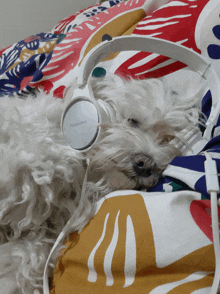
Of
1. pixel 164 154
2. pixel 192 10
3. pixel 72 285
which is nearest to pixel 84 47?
pixel 192 10

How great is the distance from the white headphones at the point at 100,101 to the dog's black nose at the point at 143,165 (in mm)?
125

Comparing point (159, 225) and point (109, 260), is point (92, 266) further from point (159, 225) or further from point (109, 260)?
point (159, 225)

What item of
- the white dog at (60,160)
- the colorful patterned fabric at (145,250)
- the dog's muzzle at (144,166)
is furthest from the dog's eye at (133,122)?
the colorful patterned fabric at (145,250)

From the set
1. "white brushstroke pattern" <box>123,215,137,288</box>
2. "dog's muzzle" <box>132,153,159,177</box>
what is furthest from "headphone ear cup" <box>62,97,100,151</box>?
"white brushstroke pattern" <box>123,215,137,288</box>

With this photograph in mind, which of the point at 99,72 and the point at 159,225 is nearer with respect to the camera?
the point at 159,225

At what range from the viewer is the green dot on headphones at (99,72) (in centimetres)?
82

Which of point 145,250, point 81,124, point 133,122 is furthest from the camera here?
point 133,122

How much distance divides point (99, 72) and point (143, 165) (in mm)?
371

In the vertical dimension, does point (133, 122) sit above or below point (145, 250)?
above

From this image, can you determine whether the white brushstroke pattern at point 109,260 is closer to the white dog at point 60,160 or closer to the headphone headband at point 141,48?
the white dog at point 60,160

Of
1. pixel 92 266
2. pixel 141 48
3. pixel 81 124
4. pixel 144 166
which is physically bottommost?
pixel 92 266

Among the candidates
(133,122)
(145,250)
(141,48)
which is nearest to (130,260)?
(145,250)

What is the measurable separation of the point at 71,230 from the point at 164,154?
310 mm

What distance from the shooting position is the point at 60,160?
0.62 metres
